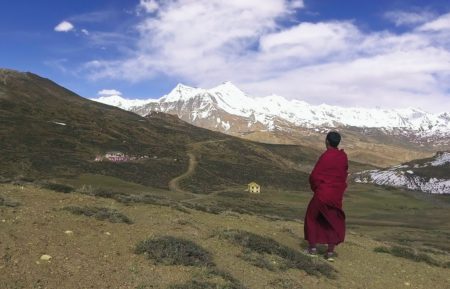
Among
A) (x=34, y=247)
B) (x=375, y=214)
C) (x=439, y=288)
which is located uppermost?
(x=34, y=247)

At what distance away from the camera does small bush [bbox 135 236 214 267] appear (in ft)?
40.6

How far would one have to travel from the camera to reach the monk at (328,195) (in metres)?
14.9

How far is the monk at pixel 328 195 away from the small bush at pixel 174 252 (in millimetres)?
3776

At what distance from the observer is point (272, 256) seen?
15133 mm

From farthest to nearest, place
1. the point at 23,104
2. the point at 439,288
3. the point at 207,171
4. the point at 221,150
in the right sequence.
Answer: the point at 221,150, the point at 23,104, the point at 207,171, the point at 439,288

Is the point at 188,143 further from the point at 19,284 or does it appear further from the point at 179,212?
the point at 19,284

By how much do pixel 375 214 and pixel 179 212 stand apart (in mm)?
96646

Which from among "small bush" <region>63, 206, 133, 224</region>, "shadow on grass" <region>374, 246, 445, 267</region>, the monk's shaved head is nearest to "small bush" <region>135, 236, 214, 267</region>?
"small bush" <region>63, 206, 133, 224</region>

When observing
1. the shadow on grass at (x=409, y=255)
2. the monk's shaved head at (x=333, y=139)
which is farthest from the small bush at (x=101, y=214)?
the shadow on grass at (x=409, y=255)

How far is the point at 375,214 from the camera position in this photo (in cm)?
11044

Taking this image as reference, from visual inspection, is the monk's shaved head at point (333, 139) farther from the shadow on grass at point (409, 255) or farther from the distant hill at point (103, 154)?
the distant hill at point (103, 154)

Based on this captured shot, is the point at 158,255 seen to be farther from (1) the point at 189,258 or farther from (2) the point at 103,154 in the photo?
(2) the point at 103,154

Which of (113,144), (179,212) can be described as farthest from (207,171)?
(179,212)

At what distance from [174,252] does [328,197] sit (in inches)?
200
